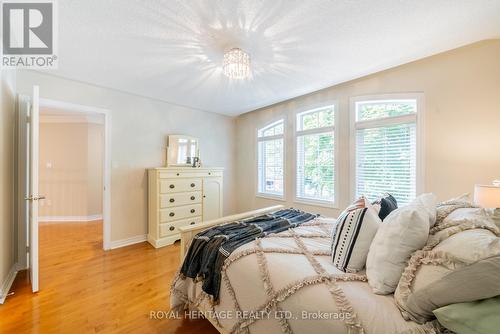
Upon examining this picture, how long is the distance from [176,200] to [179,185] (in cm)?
25

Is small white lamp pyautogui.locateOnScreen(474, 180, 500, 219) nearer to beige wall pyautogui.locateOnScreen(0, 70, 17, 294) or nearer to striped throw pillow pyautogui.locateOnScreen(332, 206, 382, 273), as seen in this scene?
striped throw pillow pyautogui.locateOnScreen(332, 206, 382, 273)

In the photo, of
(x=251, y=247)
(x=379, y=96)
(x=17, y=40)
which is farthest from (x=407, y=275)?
(x=17, y=40)

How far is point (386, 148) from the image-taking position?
9.36ft

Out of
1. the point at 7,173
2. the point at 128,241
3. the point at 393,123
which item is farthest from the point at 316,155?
the point at 7,173

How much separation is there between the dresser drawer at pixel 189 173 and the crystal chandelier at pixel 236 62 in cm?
192

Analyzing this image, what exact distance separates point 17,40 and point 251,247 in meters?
2.82

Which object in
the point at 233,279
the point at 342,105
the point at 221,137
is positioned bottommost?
the point at 233,279

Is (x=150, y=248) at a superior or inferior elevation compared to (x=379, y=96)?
inferior

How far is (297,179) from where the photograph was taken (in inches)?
151

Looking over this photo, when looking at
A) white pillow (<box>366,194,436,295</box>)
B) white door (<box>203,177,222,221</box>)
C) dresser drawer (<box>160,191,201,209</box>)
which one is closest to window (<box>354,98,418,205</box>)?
white pillow (<box>366,194,436,295</box>)

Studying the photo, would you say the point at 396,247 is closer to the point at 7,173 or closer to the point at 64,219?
the point at 7,173

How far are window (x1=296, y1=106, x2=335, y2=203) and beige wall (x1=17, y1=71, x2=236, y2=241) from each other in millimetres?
2202

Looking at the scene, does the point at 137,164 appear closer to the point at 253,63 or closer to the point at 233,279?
the point at 253,63

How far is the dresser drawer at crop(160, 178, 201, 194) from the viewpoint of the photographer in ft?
10.9
